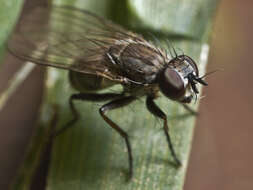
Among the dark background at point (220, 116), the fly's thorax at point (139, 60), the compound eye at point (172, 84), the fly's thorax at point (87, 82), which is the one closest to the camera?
the compound eye at point (172, 84)

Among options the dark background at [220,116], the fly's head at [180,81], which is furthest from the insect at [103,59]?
the dark background at [220,116]

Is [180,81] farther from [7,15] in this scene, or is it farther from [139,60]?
[7,15]

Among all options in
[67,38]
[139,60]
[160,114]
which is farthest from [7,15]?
[160,114]

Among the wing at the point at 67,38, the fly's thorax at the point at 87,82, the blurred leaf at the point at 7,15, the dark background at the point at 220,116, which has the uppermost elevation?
the blurred leaf at the point at 7,15

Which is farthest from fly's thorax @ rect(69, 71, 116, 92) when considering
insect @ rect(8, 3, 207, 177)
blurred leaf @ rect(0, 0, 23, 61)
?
blurred leaf @ rect(0, 0, 23, 61)

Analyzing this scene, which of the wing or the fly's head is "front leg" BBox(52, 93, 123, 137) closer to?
the wing

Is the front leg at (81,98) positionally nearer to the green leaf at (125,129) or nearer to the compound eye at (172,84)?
the green leaf at (125,129)

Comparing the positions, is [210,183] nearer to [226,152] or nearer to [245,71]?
[226,152]
